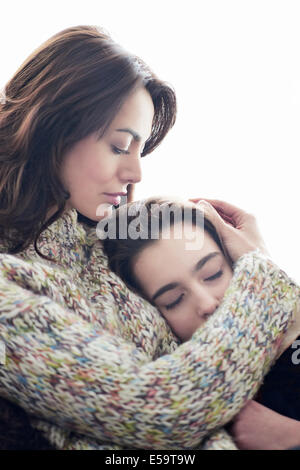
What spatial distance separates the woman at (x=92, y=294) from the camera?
26.5 inches

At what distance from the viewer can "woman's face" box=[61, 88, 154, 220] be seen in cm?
90

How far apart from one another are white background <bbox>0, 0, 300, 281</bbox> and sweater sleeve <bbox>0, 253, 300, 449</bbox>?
2.46 ft

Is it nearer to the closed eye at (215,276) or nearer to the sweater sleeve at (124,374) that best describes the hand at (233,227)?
the closed eye at (215,276)

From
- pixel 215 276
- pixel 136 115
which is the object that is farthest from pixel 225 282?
pixel 136 115

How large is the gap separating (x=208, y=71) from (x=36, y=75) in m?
0.69

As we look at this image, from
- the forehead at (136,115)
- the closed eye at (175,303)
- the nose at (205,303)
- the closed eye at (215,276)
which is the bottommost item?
the closed eye at (175,303)

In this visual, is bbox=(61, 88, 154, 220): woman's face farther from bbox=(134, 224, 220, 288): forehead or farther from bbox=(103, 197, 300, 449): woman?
bbox=(134, 224, 220, 288): forehead

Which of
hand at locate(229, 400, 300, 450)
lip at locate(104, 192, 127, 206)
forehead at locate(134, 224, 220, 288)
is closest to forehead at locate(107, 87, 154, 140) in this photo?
lip at locate(104, 192, 127, 206)

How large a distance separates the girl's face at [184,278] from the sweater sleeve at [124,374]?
0.08m

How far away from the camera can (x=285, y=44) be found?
4.83 ft

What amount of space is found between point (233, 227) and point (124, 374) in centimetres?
41

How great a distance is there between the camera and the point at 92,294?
34.0 inches

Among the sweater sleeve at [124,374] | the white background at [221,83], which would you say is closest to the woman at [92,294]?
the sweater sleeve at [124,374]
